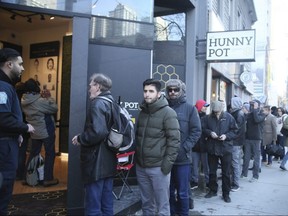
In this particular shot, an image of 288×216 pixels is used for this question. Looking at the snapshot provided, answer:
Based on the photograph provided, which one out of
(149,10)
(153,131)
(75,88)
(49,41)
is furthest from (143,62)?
(49,41)

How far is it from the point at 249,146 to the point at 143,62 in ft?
11.7

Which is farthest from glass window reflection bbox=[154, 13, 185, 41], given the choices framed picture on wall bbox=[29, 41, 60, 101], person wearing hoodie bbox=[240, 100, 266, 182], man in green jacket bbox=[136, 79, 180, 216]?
man in green jacket bbox=[136, 79, 180, 216]

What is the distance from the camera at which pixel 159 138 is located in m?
3.54

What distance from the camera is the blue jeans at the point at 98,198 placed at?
130 inches

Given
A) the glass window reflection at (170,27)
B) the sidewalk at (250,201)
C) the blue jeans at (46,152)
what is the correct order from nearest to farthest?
the sidewalk at (250,201) < the blue jeans at (46,152) < the glass window reflection at (170,27)

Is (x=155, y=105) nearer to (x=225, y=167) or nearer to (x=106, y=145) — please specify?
(x=106, y=145)

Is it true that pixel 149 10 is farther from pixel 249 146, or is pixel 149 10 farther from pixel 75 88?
pixel 249 146

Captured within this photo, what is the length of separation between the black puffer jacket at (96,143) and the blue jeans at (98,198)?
11 cm

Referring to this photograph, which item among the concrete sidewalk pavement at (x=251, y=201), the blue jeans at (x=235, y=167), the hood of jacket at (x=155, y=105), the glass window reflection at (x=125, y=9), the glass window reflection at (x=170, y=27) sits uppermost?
the glass window reflection at (x=170, y=27)

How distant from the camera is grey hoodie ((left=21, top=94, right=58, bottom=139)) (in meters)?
5.56

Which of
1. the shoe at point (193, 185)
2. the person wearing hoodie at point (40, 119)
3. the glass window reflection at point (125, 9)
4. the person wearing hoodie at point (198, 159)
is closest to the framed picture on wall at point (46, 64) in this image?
the person wearing hoodie at point (40, 119)

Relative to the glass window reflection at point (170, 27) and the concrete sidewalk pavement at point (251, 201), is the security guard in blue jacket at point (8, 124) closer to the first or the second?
the concrete sidewalk pavement at point (251, 201)

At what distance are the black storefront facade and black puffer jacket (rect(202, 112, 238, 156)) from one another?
1.41 m

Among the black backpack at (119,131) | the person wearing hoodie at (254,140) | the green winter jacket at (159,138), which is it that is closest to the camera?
the black backpack at (119,131)
